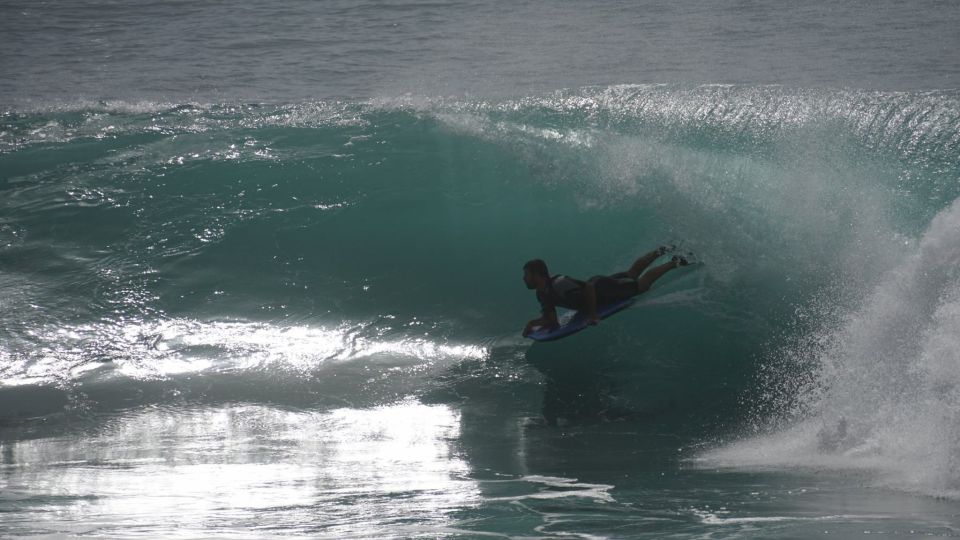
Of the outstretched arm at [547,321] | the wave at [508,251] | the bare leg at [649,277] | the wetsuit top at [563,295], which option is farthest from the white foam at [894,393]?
the outstretched arm at [547,321]

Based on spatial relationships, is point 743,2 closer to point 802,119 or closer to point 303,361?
point 802,119

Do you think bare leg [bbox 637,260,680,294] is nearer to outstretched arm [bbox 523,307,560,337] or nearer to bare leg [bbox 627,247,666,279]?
bare leg [bbox 627,247,666,279]

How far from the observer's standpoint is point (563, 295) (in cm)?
843

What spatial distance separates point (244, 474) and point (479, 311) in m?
3.61

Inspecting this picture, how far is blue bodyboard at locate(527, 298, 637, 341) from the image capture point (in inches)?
328

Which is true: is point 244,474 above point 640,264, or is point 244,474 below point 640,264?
below

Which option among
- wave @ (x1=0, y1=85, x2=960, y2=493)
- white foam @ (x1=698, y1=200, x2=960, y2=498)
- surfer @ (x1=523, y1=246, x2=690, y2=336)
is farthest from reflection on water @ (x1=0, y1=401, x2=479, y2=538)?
white foam @ (x1=698, y1=200, x2=960, y2=498)

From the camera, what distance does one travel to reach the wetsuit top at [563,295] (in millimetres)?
8414

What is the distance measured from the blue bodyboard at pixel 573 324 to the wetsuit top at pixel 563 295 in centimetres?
12

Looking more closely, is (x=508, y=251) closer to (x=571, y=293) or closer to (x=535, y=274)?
(x=571, y=293)

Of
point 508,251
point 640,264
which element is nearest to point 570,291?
point 640,264

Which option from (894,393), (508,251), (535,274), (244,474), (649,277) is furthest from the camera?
(508,251)

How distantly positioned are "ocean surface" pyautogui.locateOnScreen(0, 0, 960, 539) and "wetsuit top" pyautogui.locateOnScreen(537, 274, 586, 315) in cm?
53

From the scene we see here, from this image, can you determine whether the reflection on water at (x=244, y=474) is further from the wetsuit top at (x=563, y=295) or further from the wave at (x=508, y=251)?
the wetsuit top at (x=563, y=295)
